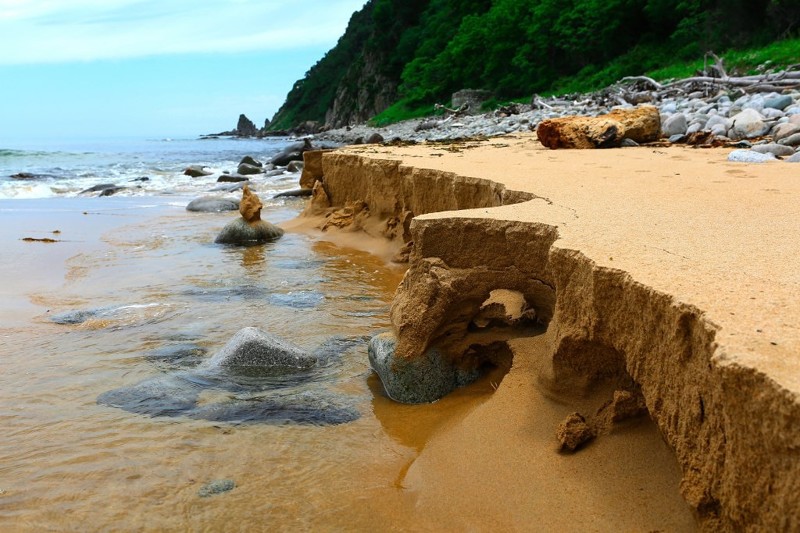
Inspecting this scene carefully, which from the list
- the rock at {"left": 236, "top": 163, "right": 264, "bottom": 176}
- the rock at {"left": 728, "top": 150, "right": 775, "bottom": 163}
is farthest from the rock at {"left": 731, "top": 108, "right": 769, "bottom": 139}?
the rock at {"left": 236, "top": 163, "right": 264, "bottom": 176}

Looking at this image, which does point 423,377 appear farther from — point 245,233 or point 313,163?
point 313,163

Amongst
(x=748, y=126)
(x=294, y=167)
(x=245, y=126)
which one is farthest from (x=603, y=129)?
(x=245, y=126)

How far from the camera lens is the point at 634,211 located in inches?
156

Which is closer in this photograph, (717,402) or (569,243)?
(717,402)

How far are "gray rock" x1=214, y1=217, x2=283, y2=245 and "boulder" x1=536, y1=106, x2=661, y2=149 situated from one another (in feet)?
12.1

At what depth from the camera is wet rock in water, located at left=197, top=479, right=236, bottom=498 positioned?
119 inches

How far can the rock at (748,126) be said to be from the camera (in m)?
8.17

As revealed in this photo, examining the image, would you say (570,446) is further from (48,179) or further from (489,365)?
(48,179)

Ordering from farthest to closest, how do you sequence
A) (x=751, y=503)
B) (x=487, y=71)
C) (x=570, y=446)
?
(x=487, y=71), (x=570, y=446), (x=751, y=503)

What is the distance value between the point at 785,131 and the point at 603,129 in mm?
1955

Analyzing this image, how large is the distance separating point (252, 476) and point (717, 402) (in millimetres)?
2039

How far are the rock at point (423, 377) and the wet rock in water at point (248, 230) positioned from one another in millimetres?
5446

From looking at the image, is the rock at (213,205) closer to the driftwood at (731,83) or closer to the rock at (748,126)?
the rock at (748,126)

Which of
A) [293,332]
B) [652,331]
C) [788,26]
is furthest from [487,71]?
[652,331]
